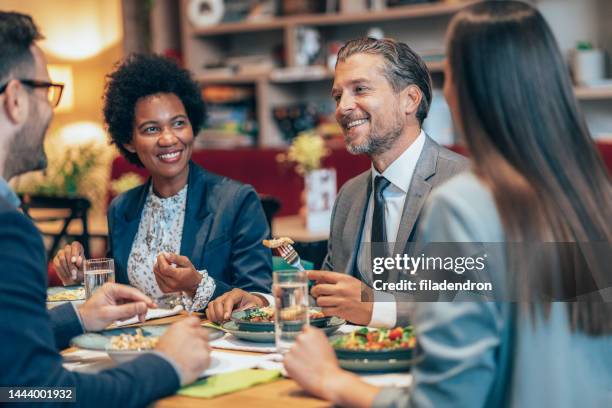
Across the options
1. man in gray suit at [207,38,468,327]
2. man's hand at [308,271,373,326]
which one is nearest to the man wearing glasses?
man's hand at [308,271,373,326]

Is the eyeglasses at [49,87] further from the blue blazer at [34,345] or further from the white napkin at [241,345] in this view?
the white napkin at [241,345]

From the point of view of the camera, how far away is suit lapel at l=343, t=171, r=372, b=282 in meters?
2.60

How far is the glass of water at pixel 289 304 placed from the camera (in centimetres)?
183

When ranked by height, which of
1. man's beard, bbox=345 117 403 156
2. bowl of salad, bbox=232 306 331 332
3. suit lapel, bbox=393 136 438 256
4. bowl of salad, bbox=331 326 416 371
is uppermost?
man's beard, bbox=345 117 403 156

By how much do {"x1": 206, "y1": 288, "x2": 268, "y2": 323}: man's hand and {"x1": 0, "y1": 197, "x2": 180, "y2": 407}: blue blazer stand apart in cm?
58

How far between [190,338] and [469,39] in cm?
78

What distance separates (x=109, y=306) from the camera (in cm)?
202

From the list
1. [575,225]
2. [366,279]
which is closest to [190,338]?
[575,225]

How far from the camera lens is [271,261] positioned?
9.23 feet

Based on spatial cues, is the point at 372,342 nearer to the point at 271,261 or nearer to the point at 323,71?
the point at 271,261

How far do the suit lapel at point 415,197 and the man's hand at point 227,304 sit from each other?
1.42ft

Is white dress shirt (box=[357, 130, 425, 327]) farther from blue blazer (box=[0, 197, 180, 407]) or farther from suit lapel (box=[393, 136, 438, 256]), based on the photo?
blue blazer (box=[0, 197, 180, 407])

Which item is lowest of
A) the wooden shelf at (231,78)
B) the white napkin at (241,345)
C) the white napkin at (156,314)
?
the white napkin at (156,314)

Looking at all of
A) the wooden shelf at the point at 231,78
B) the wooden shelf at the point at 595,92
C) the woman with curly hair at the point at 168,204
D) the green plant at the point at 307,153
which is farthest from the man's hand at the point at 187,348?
the wooden shelf at the point at 231,78
